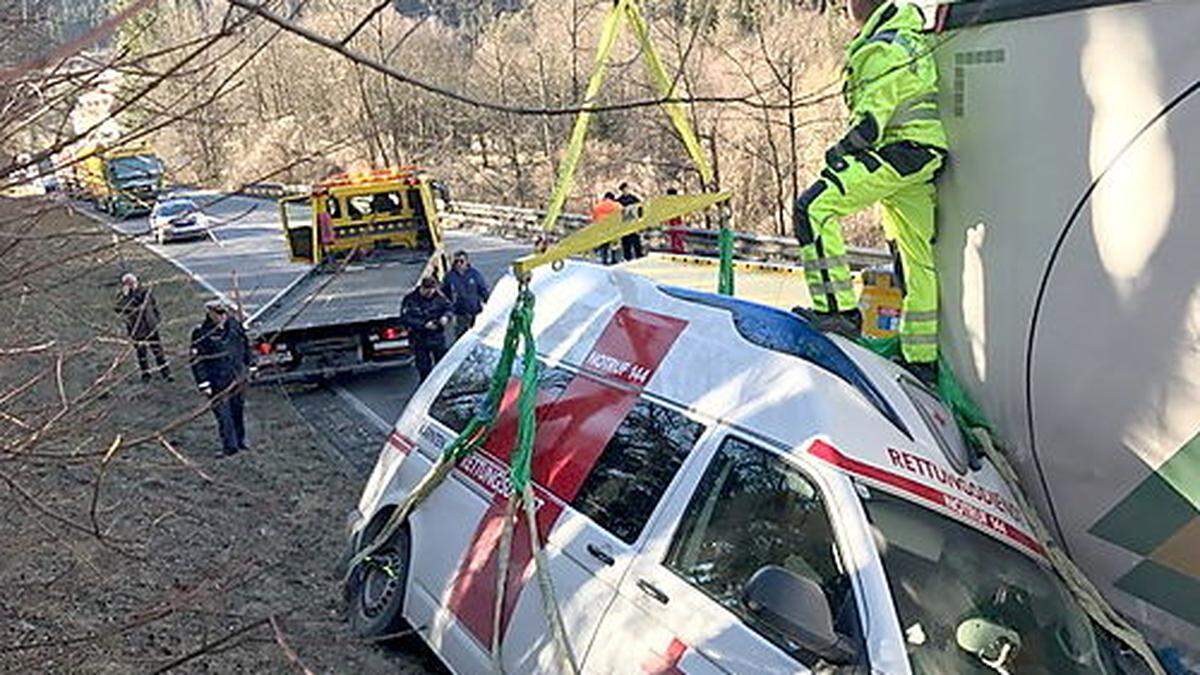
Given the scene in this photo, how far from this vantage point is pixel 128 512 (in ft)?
30.1

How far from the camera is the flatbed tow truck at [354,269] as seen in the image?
1362 centimetres

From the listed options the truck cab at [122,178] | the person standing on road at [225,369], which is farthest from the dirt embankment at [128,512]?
the person standing on road at [225,369]

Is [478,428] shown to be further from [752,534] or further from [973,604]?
[973,604]

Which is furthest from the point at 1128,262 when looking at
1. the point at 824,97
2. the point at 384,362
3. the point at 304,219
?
the point at 304,219

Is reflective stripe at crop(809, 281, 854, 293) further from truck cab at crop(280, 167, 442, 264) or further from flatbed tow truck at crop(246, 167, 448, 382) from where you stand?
truck cab at crop(280, 167, 442, 264)

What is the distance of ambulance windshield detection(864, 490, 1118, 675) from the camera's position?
11.4 ft

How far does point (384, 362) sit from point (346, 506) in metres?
4.75

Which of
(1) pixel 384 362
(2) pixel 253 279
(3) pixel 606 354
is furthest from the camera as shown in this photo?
(2) pixel 253 279

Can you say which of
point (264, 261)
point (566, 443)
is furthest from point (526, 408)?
point (264, 261)

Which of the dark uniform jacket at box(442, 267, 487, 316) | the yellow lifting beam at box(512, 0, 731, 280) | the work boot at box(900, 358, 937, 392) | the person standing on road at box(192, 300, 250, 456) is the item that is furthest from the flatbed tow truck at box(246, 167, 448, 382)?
the work boot at box(900, 358, 937, 392)

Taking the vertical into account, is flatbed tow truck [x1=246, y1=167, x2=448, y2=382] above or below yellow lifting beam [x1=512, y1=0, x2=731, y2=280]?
below

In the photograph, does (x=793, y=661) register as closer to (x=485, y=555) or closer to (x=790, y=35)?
(x=485, y=555)

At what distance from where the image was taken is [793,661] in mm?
3488

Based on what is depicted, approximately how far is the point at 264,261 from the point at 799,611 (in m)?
26.9
